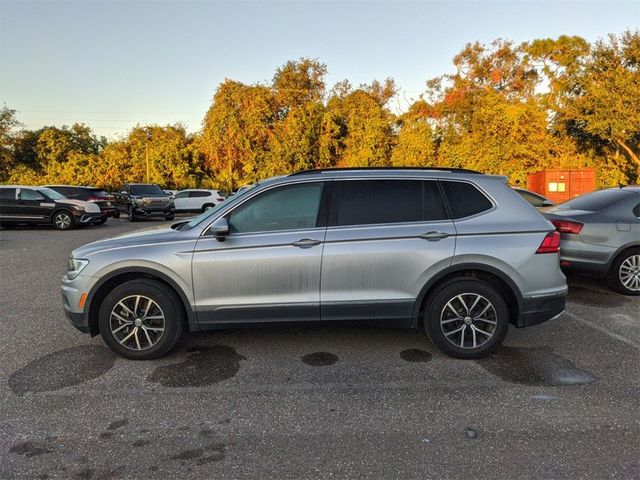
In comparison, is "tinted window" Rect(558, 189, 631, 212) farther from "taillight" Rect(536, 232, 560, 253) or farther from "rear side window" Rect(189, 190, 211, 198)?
"rear side window" Rect(189, 190, 211, 198)

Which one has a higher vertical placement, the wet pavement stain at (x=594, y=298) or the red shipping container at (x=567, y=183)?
the red shipping container at (x=567, y=183)

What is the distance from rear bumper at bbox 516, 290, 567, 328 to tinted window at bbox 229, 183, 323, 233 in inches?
80.6

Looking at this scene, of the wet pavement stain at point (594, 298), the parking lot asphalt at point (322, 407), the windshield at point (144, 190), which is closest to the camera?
the parking lot asphalt at point (322, 407)

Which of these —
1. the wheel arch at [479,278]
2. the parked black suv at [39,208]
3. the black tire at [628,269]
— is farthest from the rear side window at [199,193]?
the wheel arch at [479,278]

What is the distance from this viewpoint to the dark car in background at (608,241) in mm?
6105

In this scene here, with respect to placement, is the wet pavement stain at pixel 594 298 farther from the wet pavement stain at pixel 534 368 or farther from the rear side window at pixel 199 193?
the rear side window at pixel 199 193

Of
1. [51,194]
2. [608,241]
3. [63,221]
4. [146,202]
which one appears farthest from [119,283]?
[146,202]

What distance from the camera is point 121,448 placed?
271 centimetres

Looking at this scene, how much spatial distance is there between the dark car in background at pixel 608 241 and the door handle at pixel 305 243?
13.8 feet

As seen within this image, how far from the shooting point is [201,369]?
3.83 m

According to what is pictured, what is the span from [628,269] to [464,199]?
3.80 meters

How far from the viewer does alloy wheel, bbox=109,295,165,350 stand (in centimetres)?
394

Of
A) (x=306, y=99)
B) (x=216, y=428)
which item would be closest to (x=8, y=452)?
(x=216, y=428)

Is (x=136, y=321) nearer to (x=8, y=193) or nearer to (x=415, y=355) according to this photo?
(x=415, y=355)
